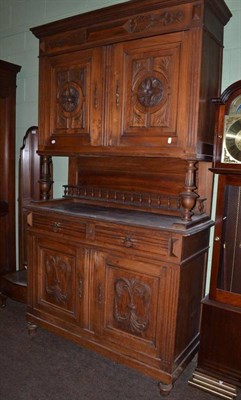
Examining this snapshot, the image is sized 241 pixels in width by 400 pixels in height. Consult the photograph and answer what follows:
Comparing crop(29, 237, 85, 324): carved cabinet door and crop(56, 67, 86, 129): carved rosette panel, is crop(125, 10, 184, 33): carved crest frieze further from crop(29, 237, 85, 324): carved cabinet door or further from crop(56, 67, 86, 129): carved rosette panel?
crop(29, 237, 85, 324): carved cabinet door

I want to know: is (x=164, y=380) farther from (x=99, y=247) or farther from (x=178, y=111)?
(x=178, y=111)

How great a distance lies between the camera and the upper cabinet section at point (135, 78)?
6.25 ft

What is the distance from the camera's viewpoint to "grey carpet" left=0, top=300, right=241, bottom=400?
1.99 metres

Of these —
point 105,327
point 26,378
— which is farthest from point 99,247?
point 26,378

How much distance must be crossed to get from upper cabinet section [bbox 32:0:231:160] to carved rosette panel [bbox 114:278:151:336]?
85 centimetres

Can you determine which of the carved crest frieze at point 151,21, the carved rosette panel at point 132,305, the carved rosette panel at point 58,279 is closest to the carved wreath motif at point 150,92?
the carved crest frieze at point 151,21

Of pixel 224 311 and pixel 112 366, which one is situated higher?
pixel 224 311

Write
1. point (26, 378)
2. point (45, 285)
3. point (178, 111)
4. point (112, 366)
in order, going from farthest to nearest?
point (45, 285), point (112, 366), point (26, 378), point (178, 111)

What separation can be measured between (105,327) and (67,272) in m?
0.48

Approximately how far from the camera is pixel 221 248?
204 cm

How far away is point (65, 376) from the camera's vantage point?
84.1 inches

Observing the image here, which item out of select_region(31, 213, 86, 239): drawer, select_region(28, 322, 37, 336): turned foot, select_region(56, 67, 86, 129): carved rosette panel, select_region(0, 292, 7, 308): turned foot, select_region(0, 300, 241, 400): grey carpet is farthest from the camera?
select_region(0, 292, 7, 308): turned foot

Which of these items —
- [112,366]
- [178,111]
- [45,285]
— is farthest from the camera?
[45,285]

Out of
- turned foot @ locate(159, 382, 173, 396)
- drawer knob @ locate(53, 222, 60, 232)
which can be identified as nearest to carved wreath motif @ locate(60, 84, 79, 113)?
drawer knob @ locate(53, 222, 60, 232)
